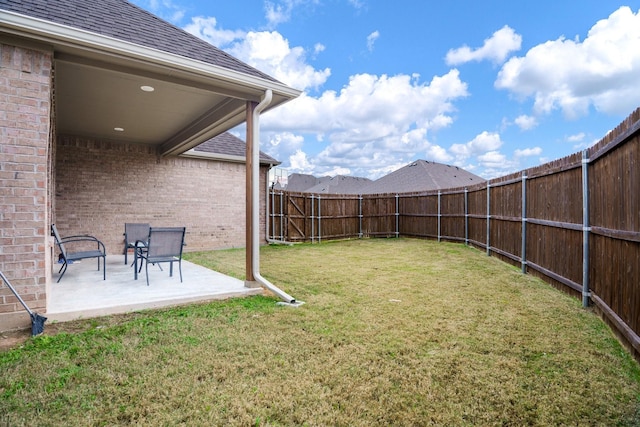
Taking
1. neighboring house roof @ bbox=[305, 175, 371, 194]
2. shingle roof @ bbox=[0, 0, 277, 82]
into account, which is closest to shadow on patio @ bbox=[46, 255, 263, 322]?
shingle roof @ bbox=[0, 0, 277, 82]

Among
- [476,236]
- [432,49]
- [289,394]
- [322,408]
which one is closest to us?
[322,408]

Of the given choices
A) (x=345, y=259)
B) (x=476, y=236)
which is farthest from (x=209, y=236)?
(x=476, y=236)

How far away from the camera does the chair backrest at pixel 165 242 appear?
17.5 ft

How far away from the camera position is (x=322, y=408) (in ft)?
6.84

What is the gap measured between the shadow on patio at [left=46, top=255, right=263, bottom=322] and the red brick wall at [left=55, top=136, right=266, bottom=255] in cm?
251

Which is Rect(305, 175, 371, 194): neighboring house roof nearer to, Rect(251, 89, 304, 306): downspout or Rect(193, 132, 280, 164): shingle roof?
Rect(193, 132, 280, 164): shingle roof

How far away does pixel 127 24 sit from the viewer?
4.50 metres

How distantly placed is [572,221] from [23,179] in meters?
6.47

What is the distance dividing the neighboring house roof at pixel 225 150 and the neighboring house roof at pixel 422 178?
8.48 meters

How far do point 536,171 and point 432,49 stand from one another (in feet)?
38.3

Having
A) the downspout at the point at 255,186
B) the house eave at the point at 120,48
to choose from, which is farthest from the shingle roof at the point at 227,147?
the house eave at the point at 120,48

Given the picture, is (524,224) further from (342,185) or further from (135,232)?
(342,185)

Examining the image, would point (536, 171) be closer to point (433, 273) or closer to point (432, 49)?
point (433, 273)

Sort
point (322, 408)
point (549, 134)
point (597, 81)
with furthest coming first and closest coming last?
point (549, 134) → point (597, 81) → point (322, 408)
